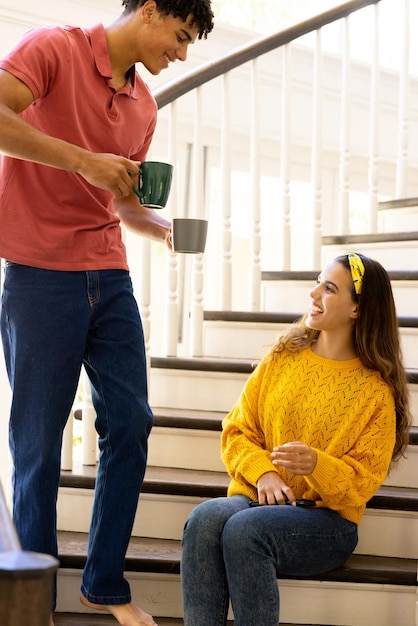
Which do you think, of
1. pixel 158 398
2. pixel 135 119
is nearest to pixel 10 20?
pixel 158 398

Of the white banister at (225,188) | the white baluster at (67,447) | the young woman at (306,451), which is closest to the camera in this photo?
the young woman at (306,451)

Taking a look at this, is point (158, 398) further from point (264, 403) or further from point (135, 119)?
point (135, 119)

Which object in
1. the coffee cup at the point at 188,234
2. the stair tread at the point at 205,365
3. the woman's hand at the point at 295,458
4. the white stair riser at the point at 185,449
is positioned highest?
the coffee cup at the point at 188,234

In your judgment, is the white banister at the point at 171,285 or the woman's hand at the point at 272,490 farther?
the white banister at the point at 171,285

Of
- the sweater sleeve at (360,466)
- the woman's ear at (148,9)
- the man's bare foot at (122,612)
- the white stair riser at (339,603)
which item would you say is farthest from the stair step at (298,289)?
the woman's ear at (148,9)

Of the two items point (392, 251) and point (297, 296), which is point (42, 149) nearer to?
point (297, 296)

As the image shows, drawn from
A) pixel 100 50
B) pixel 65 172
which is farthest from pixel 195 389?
pixel 100 50

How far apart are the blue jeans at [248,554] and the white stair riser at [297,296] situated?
3.81 feet

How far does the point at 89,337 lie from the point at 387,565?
0.96 metres

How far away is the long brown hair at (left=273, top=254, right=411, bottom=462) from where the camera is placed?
7.25ft

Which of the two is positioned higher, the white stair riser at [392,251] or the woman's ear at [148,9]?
the woman's ear at [148,9]

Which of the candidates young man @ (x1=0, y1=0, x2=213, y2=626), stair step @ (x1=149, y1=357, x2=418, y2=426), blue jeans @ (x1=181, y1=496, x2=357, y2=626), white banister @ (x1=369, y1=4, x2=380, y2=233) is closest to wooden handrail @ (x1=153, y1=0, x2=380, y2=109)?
white banister @ (x1=369, y1=4, x2=380, y2=233)

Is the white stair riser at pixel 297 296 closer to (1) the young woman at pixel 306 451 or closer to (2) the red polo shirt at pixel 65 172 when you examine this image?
(1) the young woman at pixel 306 451

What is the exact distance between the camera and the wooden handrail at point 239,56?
2959mm
